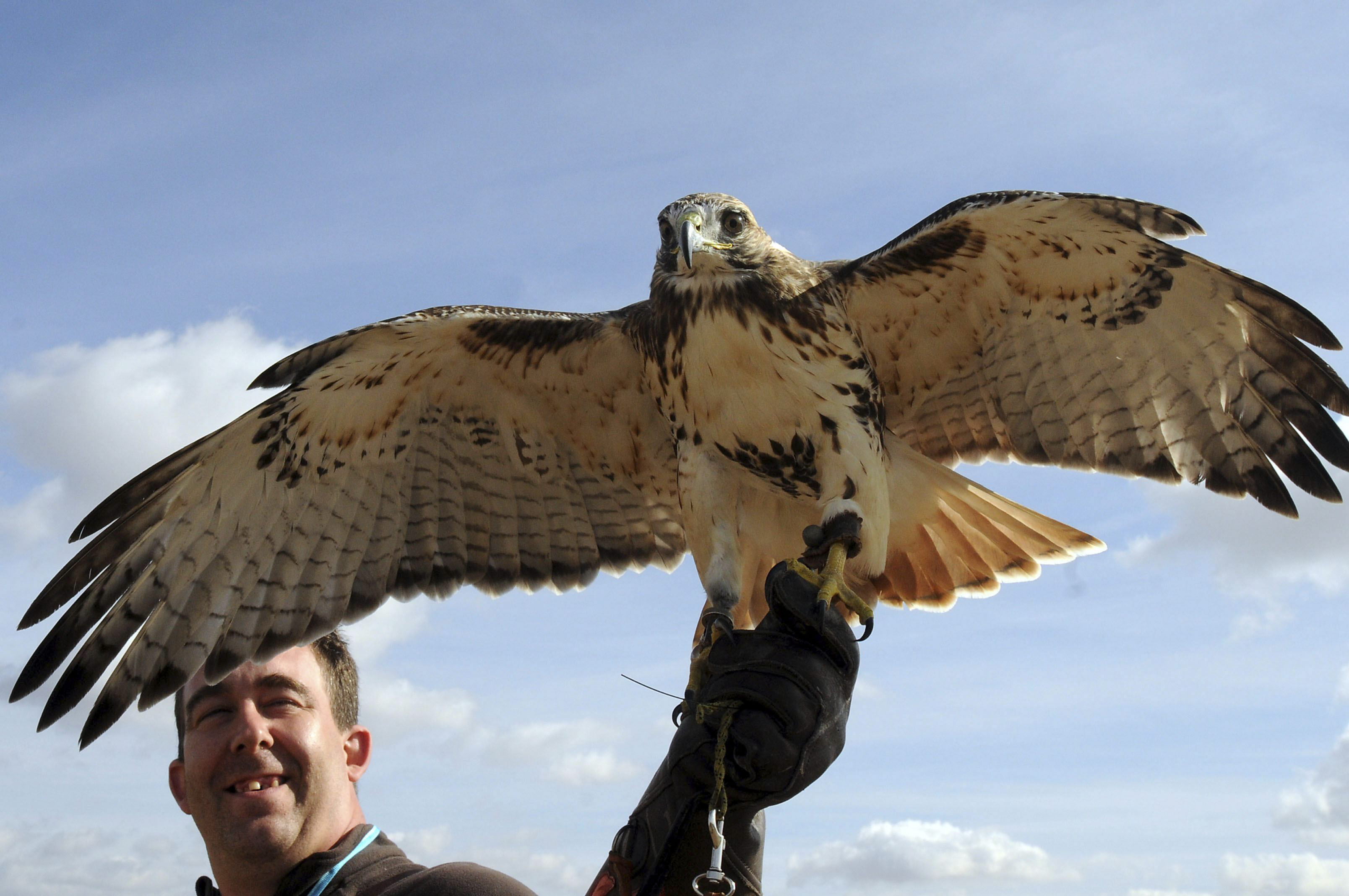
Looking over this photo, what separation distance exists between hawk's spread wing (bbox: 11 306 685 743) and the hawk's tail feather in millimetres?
1065

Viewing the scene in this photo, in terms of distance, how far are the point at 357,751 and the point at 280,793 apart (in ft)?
1.57

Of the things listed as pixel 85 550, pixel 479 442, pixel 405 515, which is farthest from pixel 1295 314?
pixel 85 550

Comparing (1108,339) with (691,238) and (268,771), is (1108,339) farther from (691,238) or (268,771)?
(268,771)

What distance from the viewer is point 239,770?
3.67 m

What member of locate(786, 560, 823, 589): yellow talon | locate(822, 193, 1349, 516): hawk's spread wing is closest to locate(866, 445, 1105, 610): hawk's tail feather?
locate(822, 193, 1349, 516): hawk's spread wing

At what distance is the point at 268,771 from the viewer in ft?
11.9

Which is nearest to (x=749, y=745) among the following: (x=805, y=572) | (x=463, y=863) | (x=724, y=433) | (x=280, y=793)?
(x=805, y=572)

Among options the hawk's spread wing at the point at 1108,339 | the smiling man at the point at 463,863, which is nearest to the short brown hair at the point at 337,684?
the smiling man at the point at 463,863

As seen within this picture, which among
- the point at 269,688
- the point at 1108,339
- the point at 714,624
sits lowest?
the point at 269,688

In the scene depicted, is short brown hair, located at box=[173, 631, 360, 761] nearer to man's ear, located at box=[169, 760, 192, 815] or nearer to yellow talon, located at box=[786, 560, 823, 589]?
man's ear, located at box=[169, 760, 192, 815]

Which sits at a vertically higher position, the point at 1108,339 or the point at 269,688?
the point at 1108,339

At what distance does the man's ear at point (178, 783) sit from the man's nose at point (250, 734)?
41 centimetres

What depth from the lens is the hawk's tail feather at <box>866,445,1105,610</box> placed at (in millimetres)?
4645

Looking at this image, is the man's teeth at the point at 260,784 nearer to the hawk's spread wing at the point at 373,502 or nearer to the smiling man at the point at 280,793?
the smiling man at the point at 280,793
